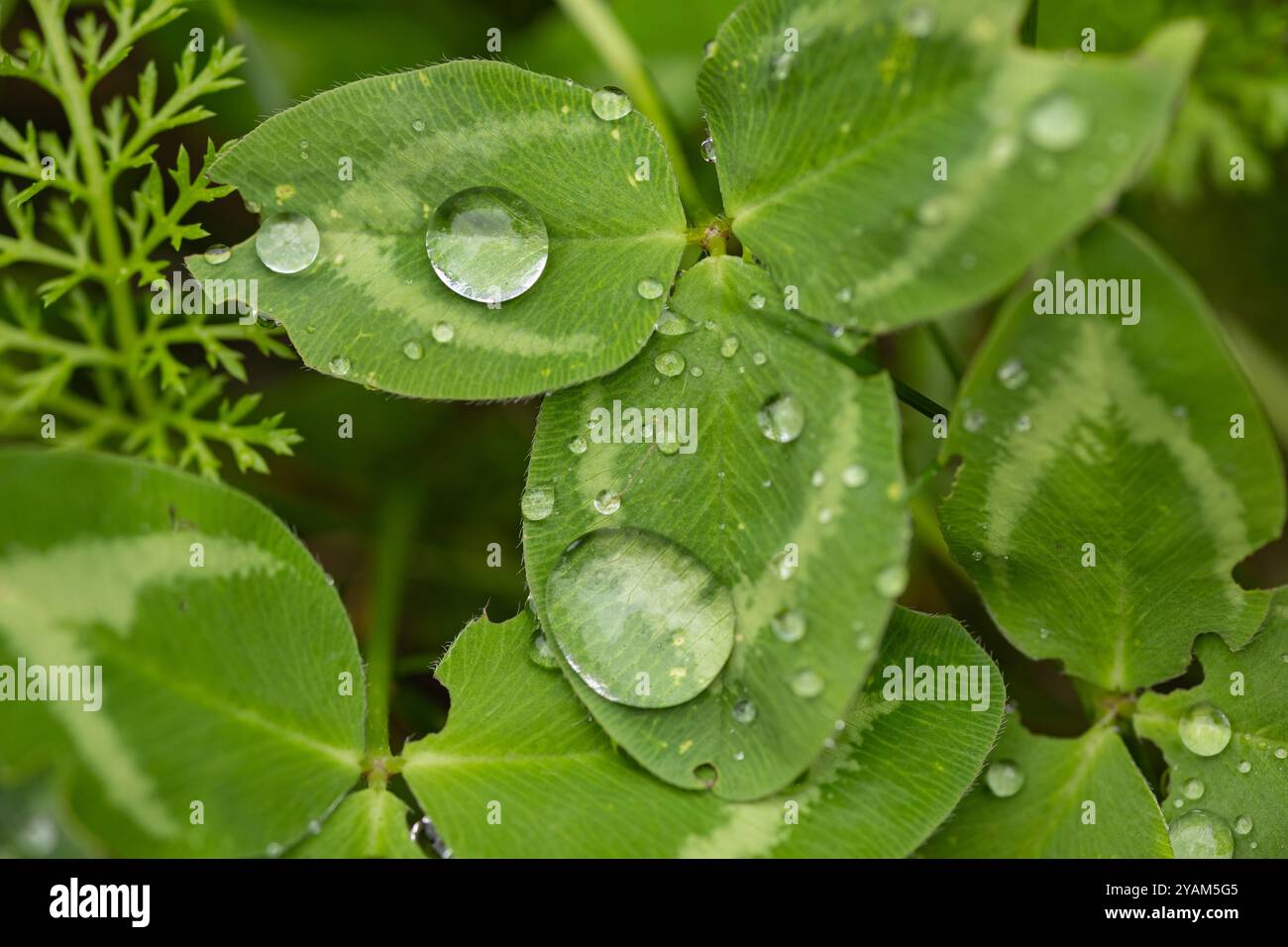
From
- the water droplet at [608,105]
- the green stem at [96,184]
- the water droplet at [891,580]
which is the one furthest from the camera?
the green stem at [96,184]

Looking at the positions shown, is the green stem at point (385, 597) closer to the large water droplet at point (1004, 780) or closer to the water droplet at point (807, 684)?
the water droplet at point (807, 684)

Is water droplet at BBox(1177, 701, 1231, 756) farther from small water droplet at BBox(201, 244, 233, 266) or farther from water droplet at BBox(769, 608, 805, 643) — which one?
small water droplet at BBox(201, 244, 233, 266)

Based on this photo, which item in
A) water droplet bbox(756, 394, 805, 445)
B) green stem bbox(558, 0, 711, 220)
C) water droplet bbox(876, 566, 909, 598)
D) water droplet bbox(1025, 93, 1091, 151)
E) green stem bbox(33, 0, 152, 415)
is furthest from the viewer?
green stem bbox(558, 0, 711, 220)

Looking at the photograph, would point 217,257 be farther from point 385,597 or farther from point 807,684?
point 807,684

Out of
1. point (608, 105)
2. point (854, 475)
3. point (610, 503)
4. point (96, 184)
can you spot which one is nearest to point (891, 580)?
point (854, 475)

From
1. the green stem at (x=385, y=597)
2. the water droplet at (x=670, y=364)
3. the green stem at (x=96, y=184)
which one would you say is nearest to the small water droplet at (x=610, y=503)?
the water droplet at (x=670, y=364)

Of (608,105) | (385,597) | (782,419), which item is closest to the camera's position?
(782,419)

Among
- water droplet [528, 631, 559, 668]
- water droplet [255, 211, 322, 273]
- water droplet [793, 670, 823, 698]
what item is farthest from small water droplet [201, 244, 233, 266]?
water droplet [793, 670, 823, 698]
